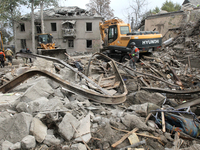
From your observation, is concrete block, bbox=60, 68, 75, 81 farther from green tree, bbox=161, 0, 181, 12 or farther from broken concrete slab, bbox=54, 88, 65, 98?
green tree, bbox=161, 0, 181, 12

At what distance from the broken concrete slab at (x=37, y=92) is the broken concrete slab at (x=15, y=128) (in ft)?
2.83

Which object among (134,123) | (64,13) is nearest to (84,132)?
(134,123)

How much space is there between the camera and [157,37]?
32.3 feet

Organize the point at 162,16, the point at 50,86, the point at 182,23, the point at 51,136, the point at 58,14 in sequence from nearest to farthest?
the point at 51,136, the point at 50,86, the point at 182,23, the point at 162,16, the point at 58,14

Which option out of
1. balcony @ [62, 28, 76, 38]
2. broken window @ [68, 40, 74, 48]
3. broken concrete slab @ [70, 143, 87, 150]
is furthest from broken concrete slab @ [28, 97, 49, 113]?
broken window @ [68, 40, 74, 48]

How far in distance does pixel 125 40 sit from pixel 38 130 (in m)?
8.45

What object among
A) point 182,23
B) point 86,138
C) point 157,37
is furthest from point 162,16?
point 86,138

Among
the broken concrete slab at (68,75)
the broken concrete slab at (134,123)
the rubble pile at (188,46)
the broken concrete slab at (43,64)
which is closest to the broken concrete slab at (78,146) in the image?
the broken concrete slab at (134,123)

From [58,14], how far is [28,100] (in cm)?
2587

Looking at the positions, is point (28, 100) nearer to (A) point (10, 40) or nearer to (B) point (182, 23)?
(B) point (182, 23)

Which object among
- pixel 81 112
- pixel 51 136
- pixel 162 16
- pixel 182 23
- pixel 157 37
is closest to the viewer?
pixel 51 136

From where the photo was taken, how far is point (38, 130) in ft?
7.86

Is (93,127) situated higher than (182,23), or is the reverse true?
(182,23)

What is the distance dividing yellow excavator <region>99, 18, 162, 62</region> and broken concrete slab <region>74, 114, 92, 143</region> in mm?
7547
